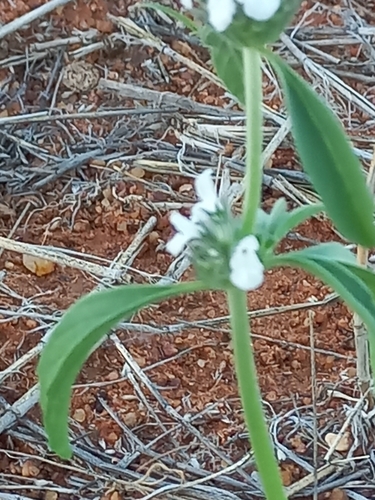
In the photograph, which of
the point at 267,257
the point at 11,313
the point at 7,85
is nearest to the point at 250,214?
the point at 267,257

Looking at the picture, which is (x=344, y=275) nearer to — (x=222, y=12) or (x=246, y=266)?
(x=246, y=266)

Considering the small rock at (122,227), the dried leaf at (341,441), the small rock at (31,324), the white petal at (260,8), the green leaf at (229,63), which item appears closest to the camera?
the white petal at (260,8)

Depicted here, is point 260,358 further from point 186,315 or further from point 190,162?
point 190,162

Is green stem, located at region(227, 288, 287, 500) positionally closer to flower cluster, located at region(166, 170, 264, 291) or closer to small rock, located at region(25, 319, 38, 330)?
flower cluster, located at region(166, 170, 264, 291)

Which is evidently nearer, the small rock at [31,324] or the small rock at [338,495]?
the small rock at [338,495]

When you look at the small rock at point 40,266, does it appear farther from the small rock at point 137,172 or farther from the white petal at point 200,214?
the white petal at point 200,214

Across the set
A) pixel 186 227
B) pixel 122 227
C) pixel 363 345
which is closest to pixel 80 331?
pixel 186 227

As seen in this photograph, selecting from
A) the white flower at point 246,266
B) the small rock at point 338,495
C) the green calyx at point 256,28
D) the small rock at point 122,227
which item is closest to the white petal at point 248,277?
the white flower at point 246,266
